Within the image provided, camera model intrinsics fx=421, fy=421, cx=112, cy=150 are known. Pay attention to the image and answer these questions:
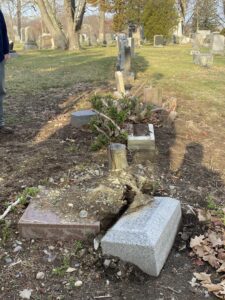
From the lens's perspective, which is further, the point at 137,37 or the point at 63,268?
the point at 137,37

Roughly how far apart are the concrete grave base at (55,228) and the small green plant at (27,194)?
373 mm

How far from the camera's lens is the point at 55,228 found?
307cm

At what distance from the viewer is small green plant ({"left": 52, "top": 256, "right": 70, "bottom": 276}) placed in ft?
9.19

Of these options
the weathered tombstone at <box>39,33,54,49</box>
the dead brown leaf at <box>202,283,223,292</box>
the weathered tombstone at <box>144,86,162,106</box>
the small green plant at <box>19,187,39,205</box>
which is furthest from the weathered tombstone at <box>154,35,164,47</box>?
the dead brown leaf at <box>202,283,223,292</box>

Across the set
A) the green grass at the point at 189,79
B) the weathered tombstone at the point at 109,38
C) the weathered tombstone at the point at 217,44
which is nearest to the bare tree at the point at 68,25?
the weathered tombstone at the point at 217,44

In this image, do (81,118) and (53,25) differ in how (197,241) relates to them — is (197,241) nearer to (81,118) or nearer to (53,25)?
(81,118)

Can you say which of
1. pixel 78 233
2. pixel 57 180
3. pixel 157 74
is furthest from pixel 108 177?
pixel 157 74

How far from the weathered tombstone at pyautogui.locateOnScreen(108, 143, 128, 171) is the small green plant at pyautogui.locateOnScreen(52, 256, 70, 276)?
1.19 meters

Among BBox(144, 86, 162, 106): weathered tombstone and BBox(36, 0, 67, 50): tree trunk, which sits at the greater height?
BBox(36, 0, 67, 50): tree trunk

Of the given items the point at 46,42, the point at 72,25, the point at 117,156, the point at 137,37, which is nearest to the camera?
the point at 117,156

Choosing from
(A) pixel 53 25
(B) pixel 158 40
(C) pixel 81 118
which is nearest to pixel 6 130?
(C) pixel 81 118

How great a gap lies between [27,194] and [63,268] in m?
0.96

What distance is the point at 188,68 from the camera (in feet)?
45.0

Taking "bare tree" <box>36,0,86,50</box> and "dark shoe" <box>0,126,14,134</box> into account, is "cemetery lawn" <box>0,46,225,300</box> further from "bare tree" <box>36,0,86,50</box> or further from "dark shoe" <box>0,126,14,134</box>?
"bare tree" <box>36,0,86,50</box>
